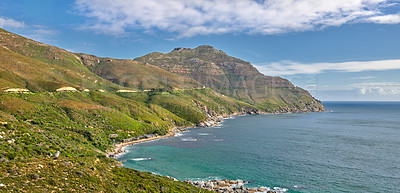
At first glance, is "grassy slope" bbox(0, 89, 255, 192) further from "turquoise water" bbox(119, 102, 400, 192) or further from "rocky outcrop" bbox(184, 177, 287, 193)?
"turquoise water" bbox(119, 102, 400, 192)

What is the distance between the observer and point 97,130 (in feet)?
420

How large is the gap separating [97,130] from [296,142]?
384 ft

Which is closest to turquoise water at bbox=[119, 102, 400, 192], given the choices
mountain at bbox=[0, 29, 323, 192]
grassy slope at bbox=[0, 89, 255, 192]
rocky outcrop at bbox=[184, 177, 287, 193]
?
rocky outcrop at bbox=[184, 177, 287, 193]

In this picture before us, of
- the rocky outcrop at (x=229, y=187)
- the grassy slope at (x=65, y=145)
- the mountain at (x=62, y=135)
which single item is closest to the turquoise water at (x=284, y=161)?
the rocky outcrop at (x=229, y=187)

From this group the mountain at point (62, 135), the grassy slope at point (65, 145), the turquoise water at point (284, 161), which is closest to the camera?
the grassy slope at point (65, 145)

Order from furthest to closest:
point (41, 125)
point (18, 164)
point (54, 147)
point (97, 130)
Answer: point (97, 130) < point (41, 125) < point (54, 147) < point (18, 164)

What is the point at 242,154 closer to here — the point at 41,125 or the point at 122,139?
the point at 122,139

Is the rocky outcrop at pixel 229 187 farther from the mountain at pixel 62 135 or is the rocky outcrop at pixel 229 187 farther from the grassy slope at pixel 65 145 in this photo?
the grassy slope at pixel 65 145

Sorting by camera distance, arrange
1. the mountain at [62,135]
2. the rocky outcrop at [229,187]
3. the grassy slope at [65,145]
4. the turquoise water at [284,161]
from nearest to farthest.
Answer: the grassy slope at [65,145], the mountain at [62,135], the rocky outcrop at [229,187], the turquoise water at [284,161]

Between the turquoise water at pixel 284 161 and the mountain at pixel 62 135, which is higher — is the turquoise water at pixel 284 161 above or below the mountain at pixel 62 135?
below

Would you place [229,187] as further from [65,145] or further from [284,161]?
[65,145]

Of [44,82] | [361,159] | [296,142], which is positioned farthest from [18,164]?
[44,82]

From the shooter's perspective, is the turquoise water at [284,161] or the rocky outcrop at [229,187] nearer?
the rocky outcrop at [229,187]

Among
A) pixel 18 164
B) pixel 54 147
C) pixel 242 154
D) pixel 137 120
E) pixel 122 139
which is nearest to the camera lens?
pixel 18 164
